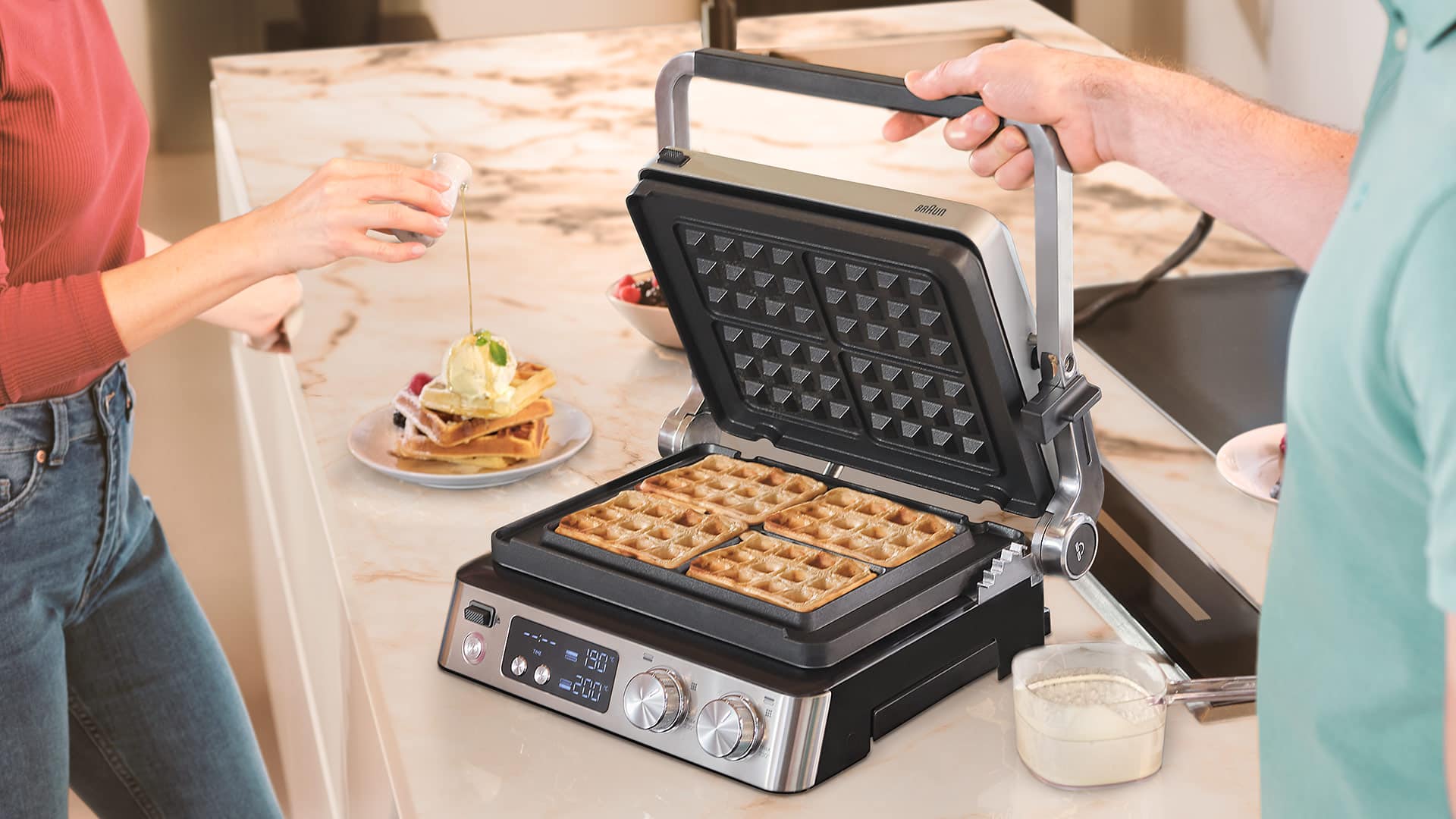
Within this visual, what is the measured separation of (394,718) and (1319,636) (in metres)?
0.73

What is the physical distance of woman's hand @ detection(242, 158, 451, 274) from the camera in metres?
1.29

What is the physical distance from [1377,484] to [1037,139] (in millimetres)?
464

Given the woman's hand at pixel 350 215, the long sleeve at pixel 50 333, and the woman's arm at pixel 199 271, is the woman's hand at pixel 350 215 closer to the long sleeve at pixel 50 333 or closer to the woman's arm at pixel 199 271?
the woman's arm at pixel 199 271

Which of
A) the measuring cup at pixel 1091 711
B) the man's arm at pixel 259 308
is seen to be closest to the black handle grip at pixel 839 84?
Answer: the measuring cup at pixel 1091 711

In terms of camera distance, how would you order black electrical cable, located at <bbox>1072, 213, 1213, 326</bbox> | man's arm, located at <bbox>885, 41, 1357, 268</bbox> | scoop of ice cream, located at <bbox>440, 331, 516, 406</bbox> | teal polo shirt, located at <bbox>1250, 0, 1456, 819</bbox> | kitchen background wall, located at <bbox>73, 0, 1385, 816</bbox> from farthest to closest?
A: 1. kitchen background wall, located at <bbox>73, 0, 1385, 816</bbox>
2. black electrical cable, located at <bbox>1072, 213, 1213, 326</bbox>
3. scoop of ice cream, located at <bbox>440, 331, 516, 406</bbox>
4. man's arm, located at <bbox>885, 41, 1357, 268</bbox>
5. teal polo shirt, located at <bbox>1250, 0, 1456, 819</bbox>

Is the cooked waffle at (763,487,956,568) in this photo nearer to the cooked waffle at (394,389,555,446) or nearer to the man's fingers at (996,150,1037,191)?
the man's fingers at (996,150,1037,191)

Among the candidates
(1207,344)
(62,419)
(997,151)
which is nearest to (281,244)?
(62,419)

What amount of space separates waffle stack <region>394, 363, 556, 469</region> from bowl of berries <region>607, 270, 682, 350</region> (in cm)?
→ 27

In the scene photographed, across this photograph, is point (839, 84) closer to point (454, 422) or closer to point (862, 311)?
point (862, 311)

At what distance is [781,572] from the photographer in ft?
3.75

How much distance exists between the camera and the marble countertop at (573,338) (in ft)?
3.59

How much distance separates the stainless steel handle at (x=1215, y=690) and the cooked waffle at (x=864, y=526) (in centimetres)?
21

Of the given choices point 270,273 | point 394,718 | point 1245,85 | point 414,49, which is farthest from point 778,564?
point 414,49

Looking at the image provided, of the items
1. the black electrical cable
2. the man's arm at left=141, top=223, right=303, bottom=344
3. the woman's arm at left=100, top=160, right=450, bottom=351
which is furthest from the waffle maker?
the black electrical cable
